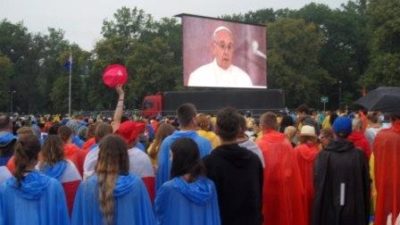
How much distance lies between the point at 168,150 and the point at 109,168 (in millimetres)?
2147

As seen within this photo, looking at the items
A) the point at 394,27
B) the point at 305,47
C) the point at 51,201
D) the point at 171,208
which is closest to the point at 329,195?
the point at 171,208

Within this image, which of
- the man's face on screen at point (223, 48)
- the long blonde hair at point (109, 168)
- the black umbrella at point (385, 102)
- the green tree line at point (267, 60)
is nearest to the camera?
the long blonde hair at point (109, 168)

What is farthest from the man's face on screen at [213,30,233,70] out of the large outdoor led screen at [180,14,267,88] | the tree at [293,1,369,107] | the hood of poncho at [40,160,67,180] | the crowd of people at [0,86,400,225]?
the tree at [293,1,369,107]

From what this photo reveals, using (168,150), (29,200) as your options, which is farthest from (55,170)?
(29,200)

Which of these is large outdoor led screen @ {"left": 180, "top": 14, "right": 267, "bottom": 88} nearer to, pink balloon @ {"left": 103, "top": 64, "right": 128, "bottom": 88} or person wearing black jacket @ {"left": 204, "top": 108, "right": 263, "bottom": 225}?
pink balloon @ {"left": 103, "top": 64, "right": 128, "bottom": 88}

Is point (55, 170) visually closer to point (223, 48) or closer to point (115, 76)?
point (115, 76)

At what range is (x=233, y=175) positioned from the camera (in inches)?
216

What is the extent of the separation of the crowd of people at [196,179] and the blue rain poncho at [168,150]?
0.01 m

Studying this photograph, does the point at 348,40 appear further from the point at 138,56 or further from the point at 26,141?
the point at 26,141

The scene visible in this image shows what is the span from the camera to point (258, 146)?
7555mm

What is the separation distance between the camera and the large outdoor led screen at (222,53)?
2914cm

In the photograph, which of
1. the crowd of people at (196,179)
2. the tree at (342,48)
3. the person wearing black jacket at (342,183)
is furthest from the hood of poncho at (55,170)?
the tree at (342,48)

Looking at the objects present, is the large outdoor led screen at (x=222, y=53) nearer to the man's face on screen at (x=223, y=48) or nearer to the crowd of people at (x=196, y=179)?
the man's face on screen at (x=223, y=48)

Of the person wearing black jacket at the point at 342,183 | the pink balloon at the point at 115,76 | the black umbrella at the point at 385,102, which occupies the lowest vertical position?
the person wearing black jacket at the point at 342,183
